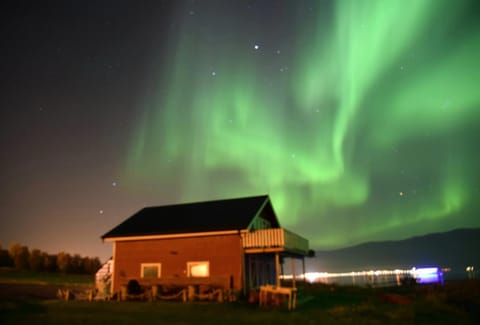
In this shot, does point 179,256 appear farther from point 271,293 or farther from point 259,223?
point 271,293

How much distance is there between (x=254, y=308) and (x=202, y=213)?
36.9 ft

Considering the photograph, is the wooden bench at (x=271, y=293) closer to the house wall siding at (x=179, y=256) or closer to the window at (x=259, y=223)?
the house wall siding at (x=179, y=256)

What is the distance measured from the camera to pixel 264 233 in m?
26.3

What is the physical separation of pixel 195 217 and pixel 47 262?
93.3 metres

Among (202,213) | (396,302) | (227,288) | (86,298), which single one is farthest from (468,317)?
(86,298)

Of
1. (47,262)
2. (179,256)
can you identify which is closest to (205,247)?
(179,256)

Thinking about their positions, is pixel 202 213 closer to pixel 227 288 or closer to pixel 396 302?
pixel 227 288

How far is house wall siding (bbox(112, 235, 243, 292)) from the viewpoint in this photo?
26625 millimetres

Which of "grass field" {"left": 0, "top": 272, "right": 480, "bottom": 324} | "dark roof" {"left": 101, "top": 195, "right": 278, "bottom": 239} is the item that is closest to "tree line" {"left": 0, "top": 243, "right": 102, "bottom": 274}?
"dark roof" {"left": 101, "top": 195, "right": 278, "bottom": 239}

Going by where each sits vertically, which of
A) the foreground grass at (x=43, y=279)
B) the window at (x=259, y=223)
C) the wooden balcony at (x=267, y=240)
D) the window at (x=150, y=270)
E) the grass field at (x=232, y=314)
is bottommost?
the grass field at (x=232, y=314)

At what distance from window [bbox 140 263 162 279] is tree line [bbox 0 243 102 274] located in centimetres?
8624

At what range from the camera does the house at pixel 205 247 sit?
26312mm

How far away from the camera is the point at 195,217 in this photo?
30.8m

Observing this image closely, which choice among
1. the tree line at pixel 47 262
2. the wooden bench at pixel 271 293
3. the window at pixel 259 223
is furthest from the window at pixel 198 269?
the tree line at pixel 47 262
